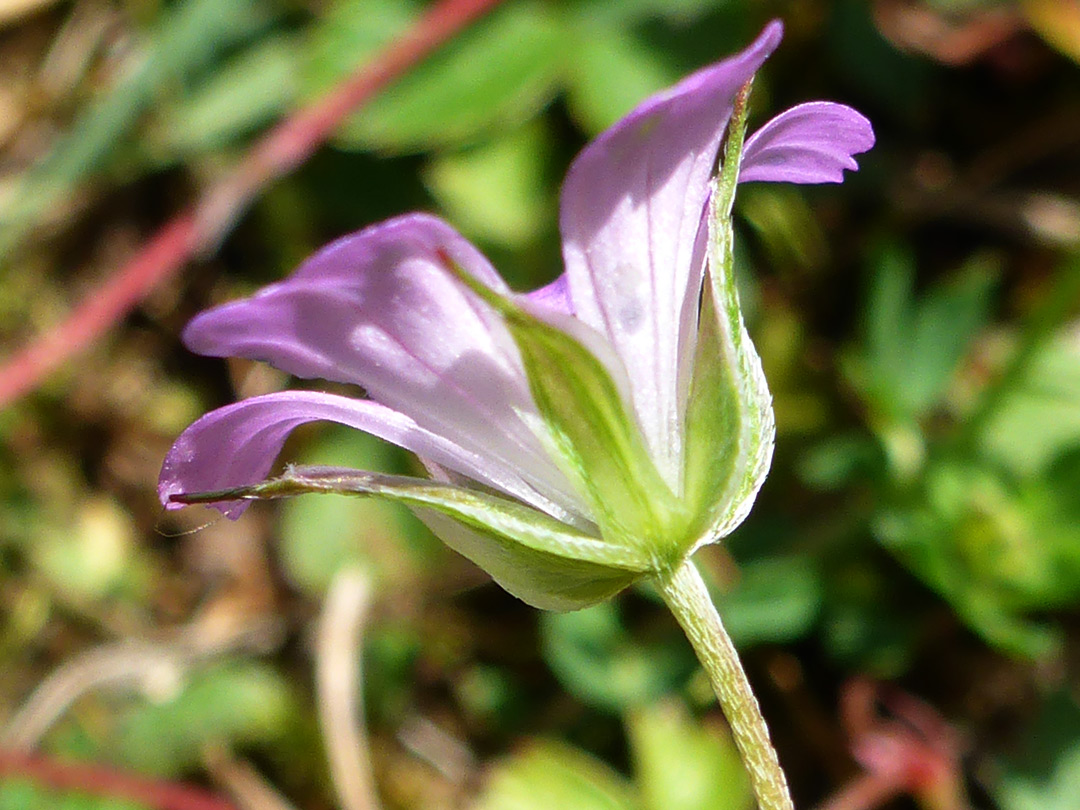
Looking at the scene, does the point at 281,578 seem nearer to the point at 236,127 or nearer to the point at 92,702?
the point at 92,702

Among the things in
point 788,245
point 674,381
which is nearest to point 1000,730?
point 788,245

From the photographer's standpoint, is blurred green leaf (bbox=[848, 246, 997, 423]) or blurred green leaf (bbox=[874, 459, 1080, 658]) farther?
blurred green leaf (bbox=[848, 246, 997, 423])

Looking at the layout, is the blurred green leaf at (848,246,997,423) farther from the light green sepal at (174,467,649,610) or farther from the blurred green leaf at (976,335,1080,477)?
the light green sepal at (174,467,649,610)

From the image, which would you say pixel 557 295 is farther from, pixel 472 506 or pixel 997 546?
pixel 997 546

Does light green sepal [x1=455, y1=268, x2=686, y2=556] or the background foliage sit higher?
light green sepal [x1=455, y1=268, x2=686, y2=556]

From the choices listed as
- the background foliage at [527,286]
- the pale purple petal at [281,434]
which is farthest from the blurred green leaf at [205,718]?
the pale purple petal at [281,434]

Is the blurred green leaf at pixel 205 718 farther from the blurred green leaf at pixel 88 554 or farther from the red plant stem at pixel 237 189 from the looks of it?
the red plant stem at pixel 237 189

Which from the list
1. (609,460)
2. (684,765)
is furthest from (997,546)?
(609,460)

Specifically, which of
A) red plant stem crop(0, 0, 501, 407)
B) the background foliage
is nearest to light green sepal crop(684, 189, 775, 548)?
the background foliage
